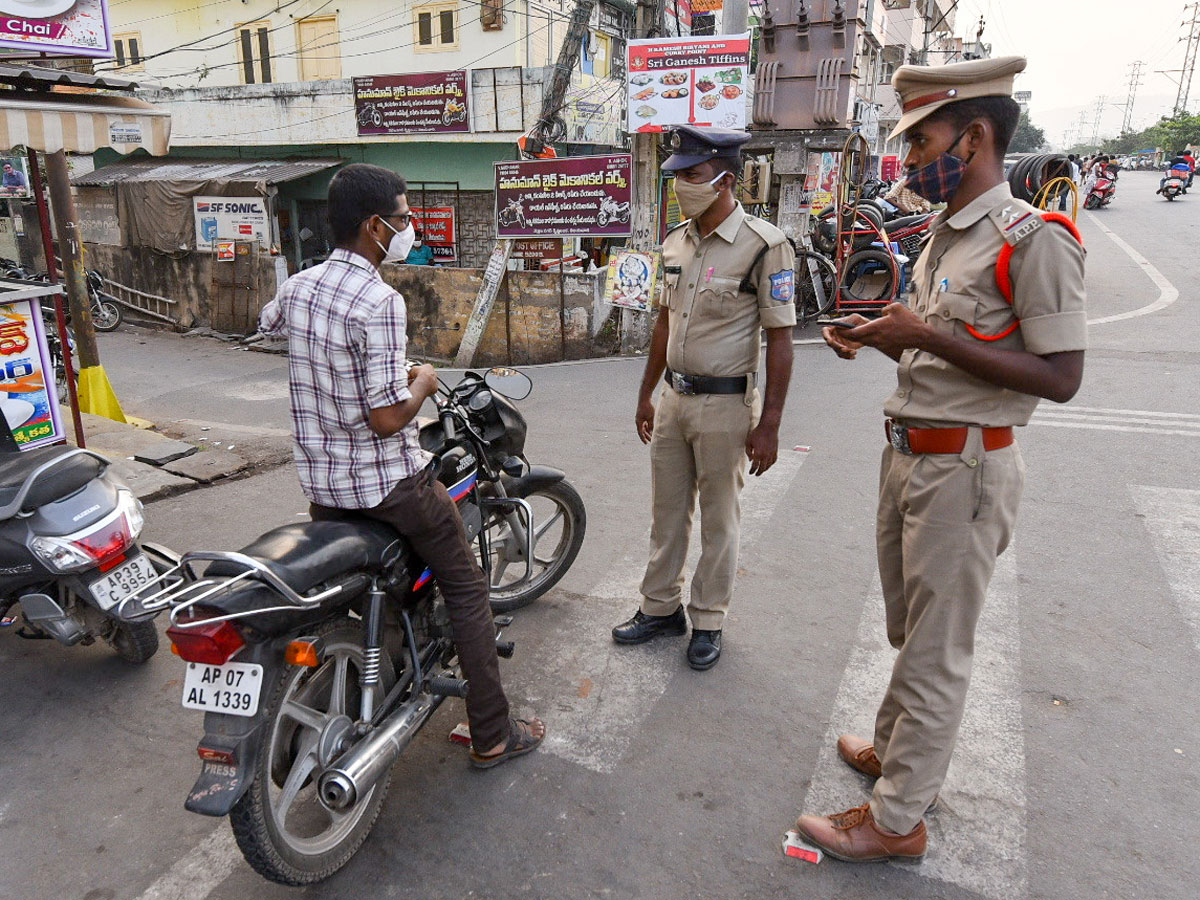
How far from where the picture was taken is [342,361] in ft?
7.19

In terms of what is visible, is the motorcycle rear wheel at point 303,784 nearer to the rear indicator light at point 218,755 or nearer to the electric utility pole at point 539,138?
the rear indicator light at point 218,755

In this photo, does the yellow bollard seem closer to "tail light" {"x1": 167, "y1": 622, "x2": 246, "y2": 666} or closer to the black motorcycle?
the black motorcycle

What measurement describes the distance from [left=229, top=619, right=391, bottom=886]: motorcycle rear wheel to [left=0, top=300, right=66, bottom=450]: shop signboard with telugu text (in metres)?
3.19

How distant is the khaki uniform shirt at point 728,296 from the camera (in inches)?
120

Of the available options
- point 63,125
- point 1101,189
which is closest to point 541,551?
point 63,125

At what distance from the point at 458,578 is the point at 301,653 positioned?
0.60 metres

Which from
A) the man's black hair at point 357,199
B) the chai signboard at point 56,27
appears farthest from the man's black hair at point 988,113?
the chai signboard at point 56,27

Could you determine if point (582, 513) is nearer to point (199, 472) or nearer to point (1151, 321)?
point (199, 472)

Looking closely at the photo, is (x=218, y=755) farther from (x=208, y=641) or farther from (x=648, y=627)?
(x=648, y=627)

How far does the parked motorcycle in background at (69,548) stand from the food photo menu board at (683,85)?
26.0ft

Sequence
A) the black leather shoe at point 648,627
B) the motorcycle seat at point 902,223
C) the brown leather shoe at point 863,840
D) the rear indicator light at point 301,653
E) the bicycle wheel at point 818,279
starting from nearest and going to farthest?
the rear indicator light at point 301,653 → the brown leather shoe at point 863,840 → the black leather shoe at point 648,627 → the bicycle wheel at point 818,279 → the motorcycle seat at point 902,223

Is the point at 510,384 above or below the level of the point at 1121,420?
above

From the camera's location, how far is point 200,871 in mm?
2316

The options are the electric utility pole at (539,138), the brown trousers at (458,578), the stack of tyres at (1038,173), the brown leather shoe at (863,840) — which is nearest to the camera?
the brown leather shoe at (863,840)
